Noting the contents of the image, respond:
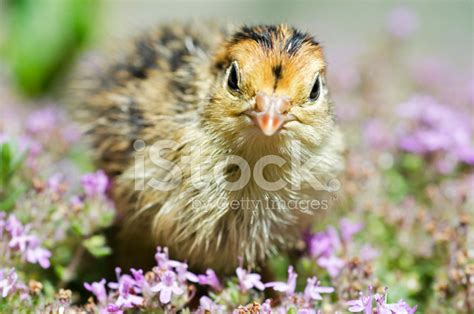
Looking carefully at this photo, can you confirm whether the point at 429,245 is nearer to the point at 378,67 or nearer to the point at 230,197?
the point at 230,197

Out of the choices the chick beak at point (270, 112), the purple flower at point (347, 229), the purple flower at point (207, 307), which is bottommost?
the purple flower at point (207, 307)

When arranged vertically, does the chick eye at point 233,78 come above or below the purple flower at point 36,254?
above

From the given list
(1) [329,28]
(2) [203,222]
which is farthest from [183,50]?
(1) [329,28]

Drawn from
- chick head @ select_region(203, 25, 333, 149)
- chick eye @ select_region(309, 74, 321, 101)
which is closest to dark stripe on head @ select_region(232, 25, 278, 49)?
chick head @ select_region(203, 25, 333, 149)

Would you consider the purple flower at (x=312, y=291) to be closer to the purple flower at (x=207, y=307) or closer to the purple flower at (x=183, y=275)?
the purple flower at (x=207, y=307)

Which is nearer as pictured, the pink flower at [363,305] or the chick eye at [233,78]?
the pink flower at [363,305]

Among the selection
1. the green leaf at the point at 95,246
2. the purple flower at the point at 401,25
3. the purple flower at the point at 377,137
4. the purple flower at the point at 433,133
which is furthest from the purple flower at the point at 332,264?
the purple flower at the point at 401,25

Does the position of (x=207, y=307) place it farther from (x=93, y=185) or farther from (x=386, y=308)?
(x=93, y=185)
